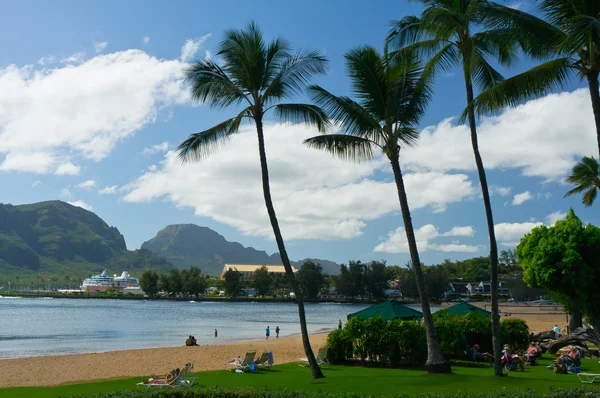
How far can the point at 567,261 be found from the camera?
1017 inches

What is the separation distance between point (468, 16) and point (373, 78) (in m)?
3.10

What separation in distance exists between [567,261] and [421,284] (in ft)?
47.4

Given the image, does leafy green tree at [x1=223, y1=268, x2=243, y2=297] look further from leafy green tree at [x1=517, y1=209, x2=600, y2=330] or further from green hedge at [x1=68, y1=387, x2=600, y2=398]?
green hedge at [x1=68, y1=387, x2=600, y2=398]

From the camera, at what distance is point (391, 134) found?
51.2 feet

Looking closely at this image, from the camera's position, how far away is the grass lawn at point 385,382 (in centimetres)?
1135

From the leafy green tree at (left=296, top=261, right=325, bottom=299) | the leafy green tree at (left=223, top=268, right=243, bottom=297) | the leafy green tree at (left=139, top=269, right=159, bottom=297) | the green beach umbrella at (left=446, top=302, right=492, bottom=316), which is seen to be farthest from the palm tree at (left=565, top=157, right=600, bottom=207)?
the leafy green tree at (left=139, top=269, right=159, bottom=297)

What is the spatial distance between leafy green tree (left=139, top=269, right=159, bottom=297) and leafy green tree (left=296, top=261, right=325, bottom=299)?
46486 millimetres

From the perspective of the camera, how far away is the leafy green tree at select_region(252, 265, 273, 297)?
546 feet

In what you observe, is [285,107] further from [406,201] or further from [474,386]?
[474,386]

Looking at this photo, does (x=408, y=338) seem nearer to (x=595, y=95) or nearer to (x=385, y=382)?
(x=385, y=382)

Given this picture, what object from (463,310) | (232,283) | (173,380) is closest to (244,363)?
(173,380)

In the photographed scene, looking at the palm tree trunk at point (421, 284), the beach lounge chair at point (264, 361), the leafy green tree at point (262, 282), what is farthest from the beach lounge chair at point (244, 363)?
the leafy green tree at point (262, 282)

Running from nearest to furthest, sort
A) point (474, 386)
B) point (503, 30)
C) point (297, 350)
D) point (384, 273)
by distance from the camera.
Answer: point (474, 386) → point (503, 30) → point (297, 350) → point (384, 273)

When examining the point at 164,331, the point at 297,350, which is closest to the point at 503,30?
the point at 297,350
